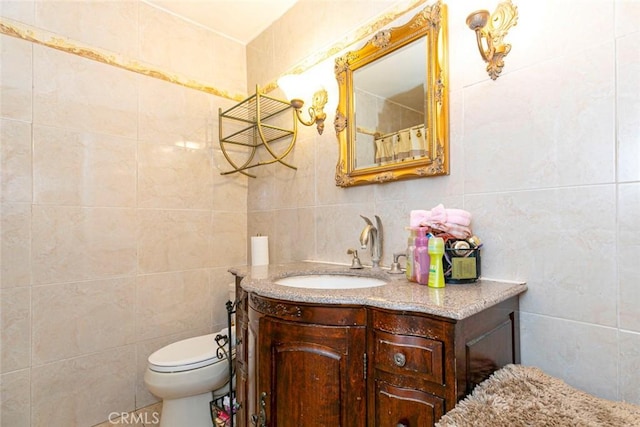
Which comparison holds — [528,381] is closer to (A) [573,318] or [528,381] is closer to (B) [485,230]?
(A) [573,318]

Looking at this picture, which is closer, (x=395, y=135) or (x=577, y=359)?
(x=577, y=359)

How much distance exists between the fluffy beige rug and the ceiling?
2192mm

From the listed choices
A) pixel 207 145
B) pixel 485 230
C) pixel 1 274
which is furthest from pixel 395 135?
pixel 1 274

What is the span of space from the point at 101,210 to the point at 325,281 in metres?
1.31

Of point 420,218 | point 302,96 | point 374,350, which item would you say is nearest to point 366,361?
point 374,350

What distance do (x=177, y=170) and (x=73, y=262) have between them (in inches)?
29.8

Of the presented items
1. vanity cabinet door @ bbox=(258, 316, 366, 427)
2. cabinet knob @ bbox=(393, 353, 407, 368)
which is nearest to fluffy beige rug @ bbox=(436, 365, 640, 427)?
cabinet knob @ bbox=(393, 353, 407, 368)

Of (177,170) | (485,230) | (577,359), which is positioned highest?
(177,170)

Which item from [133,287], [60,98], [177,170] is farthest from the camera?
[177,170]

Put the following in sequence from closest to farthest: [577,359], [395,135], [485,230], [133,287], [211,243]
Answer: [577,359] → [485,230] → [395,135] → [133,287] → [211,243]

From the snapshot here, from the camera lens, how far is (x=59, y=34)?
167 cm
